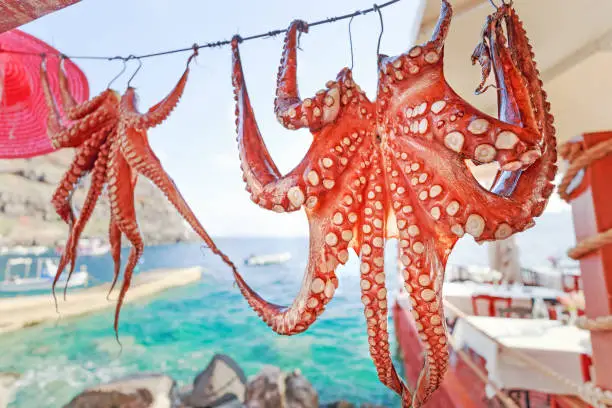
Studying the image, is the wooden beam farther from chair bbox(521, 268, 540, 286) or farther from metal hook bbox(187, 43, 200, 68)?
chair bbox(521, 268, 540, 286)

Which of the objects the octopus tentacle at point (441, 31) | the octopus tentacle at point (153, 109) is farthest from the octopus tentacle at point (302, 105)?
the octopus tentacle at point (153, 109)

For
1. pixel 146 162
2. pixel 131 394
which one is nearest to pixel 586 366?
pixel 146 162

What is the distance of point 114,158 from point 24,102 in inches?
42.6

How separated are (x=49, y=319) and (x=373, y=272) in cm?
1351

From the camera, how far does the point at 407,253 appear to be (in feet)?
2.55

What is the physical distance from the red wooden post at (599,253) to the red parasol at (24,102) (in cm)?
272

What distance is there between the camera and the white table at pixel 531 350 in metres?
2.58

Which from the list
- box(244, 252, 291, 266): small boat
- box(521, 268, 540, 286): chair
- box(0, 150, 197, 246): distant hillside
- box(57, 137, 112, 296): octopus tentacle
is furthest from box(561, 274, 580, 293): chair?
box(0, 150, 197, 246): distant hillside

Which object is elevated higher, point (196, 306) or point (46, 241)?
point (46, 241)

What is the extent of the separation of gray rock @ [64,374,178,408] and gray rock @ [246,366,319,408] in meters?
1.17

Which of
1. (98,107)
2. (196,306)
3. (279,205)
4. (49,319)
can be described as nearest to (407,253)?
(279,205)

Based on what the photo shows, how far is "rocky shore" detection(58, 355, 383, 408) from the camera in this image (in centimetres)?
422

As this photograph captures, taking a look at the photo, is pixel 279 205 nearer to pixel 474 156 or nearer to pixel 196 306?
pixel 474 156

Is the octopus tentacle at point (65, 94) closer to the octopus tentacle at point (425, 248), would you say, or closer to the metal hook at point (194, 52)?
the metal hook at point (194, 52)
